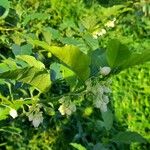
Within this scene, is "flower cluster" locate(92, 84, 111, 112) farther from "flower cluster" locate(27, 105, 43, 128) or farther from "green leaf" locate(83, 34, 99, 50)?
"green leaf" locate(83, 34, 99, 50)

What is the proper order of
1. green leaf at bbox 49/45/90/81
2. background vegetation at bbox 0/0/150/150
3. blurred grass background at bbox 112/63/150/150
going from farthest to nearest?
blurred grass background at bbox 112/63/150/150 < background vegetation at bbox 0/0/150/150 < green leaf at bbox 49/45/90/81

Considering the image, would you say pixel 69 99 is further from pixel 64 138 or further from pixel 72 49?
pixel 64 138

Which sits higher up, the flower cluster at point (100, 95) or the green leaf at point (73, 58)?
the green leaf at point (73, 58)

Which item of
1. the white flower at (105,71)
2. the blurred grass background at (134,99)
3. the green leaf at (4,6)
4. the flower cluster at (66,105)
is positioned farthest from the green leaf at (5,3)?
the blurred grass background at (134,99)

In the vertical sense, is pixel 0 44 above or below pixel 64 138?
above

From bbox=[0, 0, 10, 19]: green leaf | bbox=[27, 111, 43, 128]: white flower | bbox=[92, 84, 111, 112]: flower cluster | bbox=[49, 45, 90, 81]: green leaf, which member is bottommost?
bbox=[27, 111, 43, 128]: white flower

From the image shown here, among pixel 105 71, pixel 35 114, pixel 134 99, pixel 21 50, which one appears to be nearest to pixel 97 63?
pixel 105 71

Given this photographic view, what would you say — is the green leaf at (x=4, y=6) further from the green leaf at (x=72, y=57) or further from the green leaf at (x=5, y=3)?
the green leaf at (x=72, y=57)

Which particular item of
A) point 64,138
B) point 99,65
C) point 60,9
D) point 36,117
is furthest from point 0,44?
point 60,9

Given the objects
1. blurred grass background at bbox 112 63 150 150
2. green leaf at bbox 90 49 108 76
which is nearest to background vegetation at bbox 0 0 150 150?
blurred grass background at bbox 112 63 150 150
